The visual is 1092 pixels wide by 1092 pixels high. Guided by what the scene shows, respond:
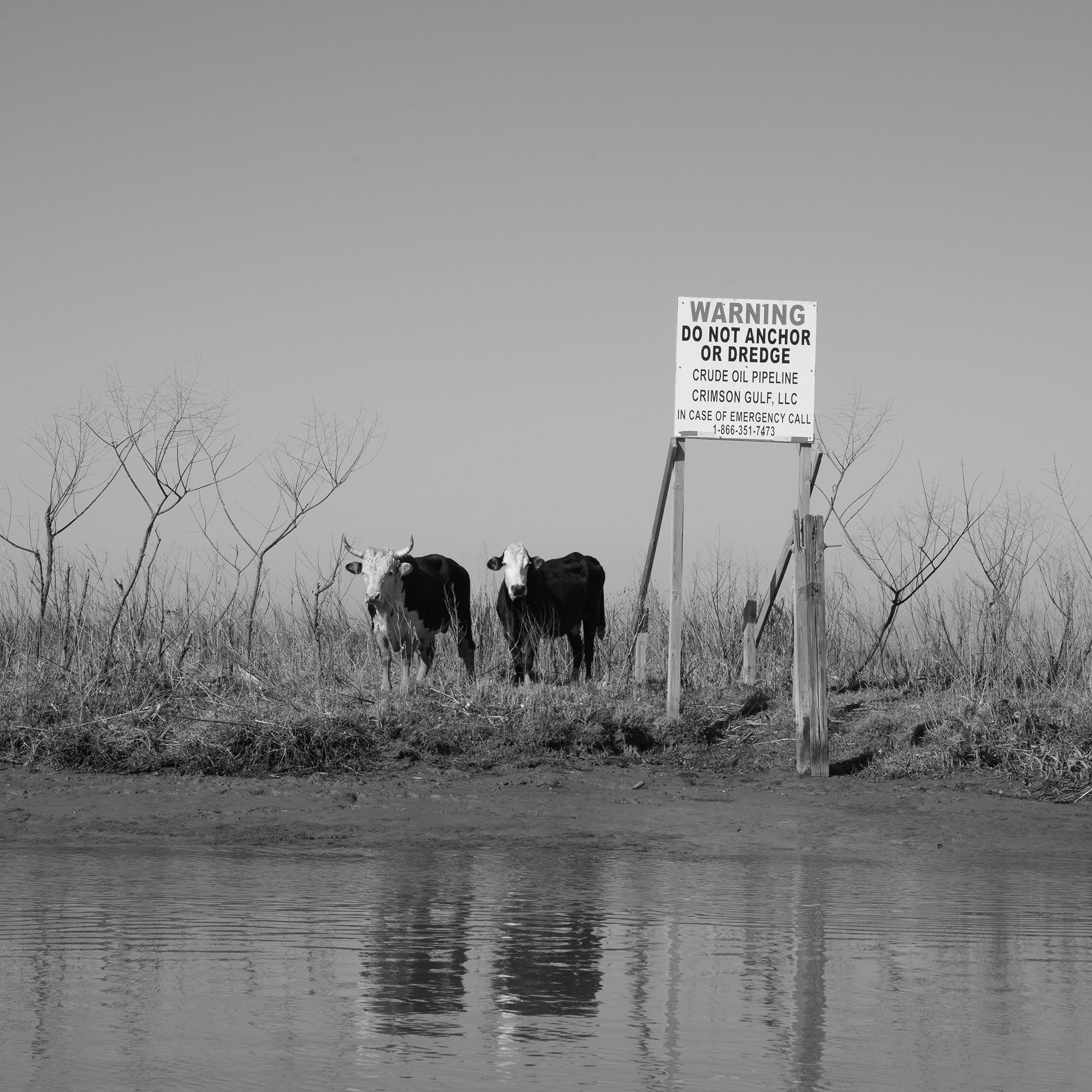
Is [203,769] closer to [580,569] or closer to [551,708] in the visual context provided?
[551,708]

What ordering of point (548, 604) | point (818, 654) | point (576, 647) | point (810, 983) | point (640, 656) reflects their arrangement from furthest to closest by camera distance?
1. point (576, 647)
2. point (548, 604)
3. point (640, 656)
4. point (818, 654)
5. point (810, 983)

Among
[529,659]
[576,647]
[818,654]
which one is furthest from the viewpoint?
[576,647]

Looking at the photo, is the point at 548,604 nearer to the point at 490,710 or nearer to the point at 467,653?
the point at 467,653

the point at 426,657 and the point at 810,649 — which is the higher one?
the point at 810,649

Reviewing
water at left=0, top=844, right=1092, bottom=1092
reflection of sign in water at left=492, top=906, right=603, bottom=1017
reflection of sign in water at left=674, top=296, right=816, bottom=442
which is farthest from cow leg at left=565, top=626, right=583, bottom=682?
reflection of sign in water at left=492, top=906, right=603, bottom=1017

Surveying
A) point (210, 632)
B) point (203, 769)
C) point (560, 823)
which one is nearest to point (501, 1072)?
point (560, 823)

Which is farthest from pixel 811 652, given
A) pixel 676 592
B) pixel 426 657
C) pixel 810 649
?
pixel 426 657

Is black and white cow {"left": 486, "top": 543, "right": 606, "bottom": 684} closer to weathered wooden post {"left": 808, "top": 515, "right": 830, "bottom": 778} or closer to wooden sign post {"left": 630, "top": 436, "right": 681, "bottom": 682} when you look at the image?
wooden sign post {"left": 630, "top": 436, "right": 681, "bottom": 682}

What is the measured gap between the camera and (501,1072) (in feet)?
12.1

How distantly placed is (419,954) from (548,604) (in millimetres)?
10066

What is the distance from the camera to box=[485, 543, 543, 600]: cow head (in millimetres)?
14203

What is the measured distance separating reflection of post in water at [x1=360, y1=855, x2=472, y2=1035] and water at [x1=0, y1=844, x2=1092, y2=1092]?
16mm

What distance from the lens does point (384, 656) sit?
1366 centimetres

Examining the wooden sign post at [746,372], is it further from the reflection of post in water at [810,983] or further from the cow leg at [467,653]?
the cow leg at [467,653]
